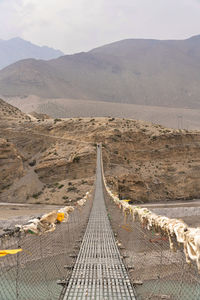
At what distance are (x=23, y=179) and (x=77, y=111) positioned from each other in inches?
2823

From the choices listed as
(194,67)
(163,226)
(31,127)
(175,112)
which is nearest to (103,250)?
(163,226)

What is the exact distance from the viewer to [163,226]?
11.1ft

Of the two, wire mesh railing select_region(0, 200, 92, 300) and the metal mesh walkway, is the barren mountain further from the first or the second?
wire mesh railing select_region(0, 200, 92, 300)

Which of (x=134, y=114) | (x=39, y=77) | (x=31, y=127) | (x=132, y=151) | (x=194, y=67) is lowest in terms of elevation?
(x=132, y=151)

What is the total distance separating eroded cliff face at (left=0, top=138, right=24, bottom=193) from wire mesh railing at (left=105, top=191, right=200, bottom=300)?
17.2 metres

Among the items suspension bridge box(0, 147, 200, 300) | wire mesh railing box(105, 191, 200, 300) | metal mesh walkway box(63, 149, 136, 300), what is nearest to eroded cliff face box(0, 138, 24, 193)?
wire mesh railing box(105, 191, 200, 300)

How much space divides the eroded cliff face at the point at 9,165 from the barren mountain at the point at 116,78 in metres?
96.0

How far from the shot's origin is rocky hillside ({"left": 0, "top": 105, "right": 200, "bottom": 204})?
25672 mm

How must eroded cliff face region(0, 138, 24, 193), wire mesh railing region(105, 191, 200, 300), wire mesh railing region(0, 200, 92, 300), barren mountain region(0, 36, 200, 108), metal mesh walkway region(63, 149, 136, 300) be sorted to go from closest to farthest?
wire mesh railing region(105, 191, 200, 300)
wire mesh railing region(0, 200, 92, 300)
metal mesh walkway region(63, 149, 136, 300)
eroded cliff face region(0, 138, 24, 193)
barren mountain region(0, 36, 200, 108)

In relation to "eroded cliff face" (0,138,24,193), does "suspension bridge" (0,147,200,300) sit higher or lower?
lower

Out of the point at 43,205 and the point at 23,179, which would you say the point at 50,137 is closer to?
the point at 23,179

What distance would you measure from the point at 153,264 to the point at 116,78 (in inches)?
5942

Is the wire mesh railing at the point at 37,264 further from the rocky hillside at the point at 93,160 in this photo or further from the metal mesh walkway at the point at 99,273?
the rocky hillside at the point at 93,160

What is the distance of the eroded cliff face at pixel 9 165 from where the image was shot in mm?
26438
